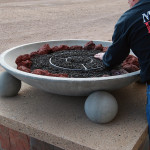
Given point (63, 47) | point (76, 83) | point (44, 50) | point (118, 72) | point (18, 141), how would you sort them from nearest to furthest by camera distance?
1. point (76, 83)
2. point (118, 72)
3. point (18, 141)
4. point (44, 50)
5. point (63, 47)

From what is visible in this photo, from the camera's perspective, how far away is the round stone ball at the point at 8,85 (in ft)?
6.31

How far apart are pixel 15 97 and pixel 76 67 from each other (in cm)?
55

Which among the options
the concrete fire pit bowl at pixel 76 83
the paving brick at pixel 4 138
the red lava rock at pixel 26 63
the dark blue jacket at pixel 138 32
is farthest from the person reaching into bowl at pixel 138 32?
the paving brick at pixel 4 138

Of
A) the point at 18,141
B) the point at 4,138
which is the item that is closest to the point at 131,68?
the point at 18,141

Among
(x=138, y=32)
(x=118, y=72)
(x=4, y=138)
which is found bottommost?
(x=4, y=138)

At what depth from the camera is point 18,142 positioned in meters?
2.06

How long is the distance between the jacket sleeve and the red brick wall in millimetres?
805

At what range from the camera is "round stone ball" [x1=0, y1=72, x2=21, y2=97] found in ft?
6.31

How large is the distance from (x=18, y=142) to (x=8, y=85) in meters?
0.49

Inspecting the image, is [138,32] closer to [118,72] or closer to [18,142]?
[118,72]

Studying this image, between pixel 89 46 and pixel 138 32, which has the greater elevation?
pixel 138 32

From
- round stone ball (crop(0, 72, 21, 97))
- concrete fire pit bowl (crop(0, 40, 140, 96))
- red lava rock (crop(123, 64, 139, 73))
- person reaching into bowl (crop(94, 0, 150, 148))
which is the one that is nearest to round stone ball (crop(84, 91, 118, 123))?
concrete fire pit bowl (crop(0, 40, 140, 96))

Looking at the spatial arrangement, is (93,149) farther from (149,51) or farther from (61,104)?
(149,51)

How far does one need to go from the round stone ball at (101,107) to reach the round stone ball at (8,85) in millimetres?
630
